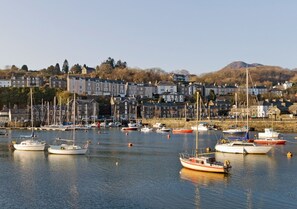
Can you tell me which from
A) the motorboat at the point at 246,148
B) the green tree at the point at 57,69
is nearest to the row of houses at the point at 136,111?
the green tree at the point at 57,69

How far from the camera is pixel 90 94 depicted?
12638 centimetres

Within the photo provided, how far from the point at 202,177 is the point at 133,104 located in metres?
91.3

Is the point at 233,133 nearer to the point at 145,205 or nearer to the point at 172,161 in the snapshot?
the point at 172,161

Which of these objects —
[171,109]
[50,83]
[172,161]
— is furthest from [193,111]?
[172,161]

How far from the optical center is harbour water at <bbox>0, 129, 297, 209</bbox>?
1919 cm

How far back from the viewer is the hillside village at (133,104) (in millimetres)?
100688

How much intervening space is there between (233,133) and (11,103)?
229 ft

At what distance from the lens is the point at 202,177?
2516cm

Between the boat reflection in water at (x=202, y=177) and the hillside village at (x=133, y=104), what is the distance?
6002 cm

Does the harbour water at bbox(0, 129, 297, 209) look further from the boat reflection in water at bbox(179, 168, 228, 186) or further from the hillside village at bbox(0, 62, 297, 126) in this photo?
the hillside village at bbox(0, 62, 297, 126)

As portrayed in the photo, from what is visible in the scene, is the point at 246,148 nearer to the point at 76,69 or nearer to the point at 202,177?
the point at 202,177

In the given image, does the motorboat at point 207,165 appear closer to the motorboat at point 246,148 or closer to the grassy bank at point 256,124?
the motorboat at point 246,148

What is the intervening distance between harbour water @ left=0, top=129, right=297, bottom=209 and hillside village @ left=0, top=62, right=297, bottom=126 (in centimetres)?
5656

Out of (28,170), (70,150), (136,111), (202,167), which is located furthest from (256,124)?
(28,170)
